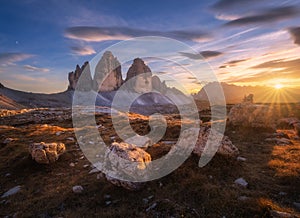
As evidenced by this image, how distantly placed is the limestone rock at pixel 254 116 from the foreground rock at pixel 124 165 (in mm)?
16856

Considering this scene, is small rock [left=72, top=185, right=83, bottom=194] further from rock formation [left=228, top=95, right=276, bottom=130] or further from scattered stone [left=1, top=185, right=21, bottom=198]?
rock formation [left=228, top=95, right=276, bottom=130]

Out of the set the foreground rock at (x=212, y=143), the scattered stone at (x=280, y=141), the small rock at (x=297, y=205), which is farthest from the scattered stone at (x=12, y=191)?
the scattered stone at (x=280, y=141)

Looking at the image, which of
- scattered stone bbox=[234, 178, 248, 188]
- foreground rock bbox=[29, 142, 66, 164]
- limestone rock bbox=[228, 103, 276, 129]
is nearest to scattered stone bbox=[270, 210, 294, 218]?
scattered stone bbox=[234, 178, 248, 188]

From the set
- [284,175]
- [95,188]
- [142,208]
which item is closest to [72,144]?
Answer: [95,188]

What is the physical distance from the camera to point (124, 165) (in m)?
10.0

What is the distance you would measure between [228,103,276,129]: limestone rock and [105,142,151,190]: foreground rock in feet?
55.3

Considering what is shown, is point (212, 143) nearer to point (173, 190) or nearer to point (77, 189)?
point (173, 190)

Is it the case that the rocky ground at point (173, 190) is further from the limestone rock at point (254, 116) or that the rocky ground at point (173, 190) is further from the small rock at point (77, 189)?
the limestone rock at point (254, 116)

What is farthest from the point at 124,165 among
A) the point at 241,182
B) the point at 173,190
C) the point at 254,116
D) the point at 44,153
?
the point at 254,116

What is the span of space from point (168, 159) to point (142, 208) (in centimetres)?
428

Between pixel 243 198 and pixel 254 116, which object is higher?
pixel 254 116

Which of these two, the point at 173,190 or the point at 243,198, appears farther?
the point at 173,190

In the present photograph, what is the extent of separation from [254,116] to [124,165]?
60.3 ft

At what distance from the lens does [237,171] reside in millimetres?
10984
